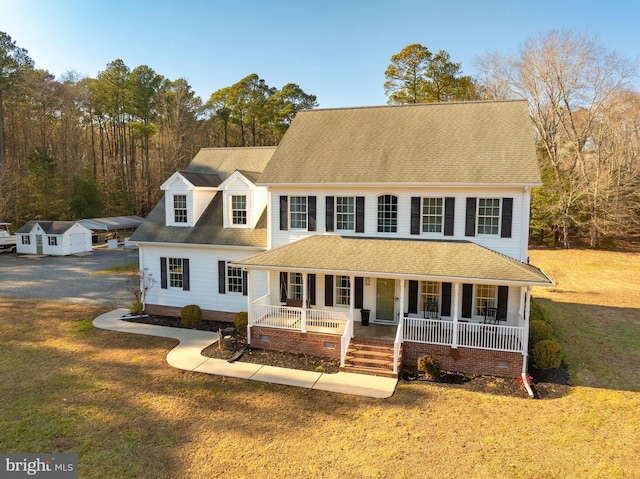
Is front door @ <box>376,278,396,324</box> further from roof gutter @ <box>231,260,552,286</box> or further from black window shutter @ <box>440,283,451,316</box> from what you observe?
roof gutter @ <box>231,260,552,286</box>

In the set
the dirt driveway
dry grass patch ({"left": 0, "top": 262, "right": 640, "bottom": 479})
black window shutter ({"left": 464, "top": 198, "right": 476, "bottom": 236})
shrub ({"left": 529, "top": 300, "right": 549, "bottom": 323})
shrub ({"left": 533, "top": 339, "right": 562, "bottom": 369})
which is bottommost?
dry grass patch ({"left": 0, "top": 262, "right": 640, "bottom": 479})

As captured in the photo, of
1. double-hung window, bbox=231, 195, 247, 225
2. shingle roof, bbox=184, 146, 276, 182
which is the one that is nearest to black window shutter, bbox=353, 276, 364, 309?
double-hung window, bbox=231, 195, 247, 225

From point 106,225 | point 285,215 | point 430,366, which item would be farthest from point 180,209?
point 106,225

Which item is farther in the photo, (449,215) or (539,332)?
(449,215)

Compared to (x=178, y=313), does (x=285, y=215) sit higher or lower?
higher

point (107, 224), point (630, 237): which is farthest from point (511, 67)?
point (107, 224)

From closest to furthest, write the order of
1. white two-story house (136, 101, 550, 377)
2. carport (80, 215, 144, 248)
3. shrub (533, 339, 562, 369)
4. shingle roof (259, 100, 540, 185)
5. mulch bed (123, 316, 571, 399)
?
mulch bed (123, 316, 571, 399) → shrub (533, 339, 562, 369) → white two-story house (136, 101, 550, 377) → shingle roof (259, 100, 540, 185) → carport (80, 215, 144, 248)

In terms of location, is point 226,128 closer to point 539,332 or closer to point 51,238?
point 51,238

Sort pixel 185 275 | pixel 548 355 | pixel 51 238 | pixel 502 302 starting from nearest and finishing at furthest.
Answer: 1. pixel 548 355
2. pixel 502 302
3. pixel 185 275
4. pixel 51 238
